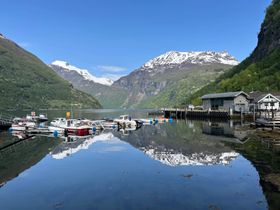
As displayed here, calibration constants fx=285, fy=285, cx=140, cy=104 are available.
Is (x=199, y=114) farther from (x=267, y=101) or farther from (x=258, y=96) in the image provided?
(x=267, y=101)

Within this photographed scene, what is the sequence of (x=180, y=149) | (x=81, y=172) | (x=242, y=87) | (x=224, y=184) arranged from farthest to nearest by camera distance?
(x=242, y=87) < (x=180, y=149) < (x=81, y=172) < (x=224, y=184)

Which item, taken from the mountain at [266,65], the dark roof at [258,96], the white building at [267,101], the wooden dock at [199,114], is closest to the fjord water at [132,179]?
the white building at [267,101]

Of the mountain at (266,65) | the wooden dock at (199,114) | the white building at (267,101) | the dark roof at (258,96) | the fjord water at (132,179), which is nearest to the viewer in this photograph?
the fjord water at (132,179)

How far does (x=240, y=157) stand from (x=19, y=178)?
27010mm

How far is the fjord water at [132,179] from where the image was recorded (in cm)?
2131

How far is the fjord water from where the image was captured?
21312mm

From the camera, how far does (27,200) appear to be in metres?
22.2

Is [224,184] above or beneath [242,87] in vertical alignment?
beneath

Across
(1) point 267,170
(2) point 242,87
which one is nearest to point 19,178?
(1) point 267,170

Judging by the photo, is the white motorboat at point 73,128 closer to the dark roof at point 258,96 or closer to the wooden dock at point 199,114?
the wooden dock at point 199,114

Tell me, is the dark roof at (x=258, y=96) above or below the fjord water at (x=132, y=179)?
above

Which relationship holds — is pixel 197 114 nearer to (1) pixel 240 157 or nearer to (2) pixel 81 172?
(1) pixel 240 157

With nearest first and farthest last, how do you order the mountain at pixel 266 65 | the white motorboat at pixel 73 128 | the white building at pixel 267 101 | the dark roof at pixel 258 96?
1. the white motorboat at pixel 73 128
2. the white building at pixel 267 101
3. the dark roof at pixel 258 96
4. the mountain at pixel 266 65

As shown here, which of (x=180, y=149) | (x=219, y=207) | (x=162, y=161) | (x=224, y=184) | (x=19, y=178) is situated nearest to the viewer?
(x=219, y=207)
